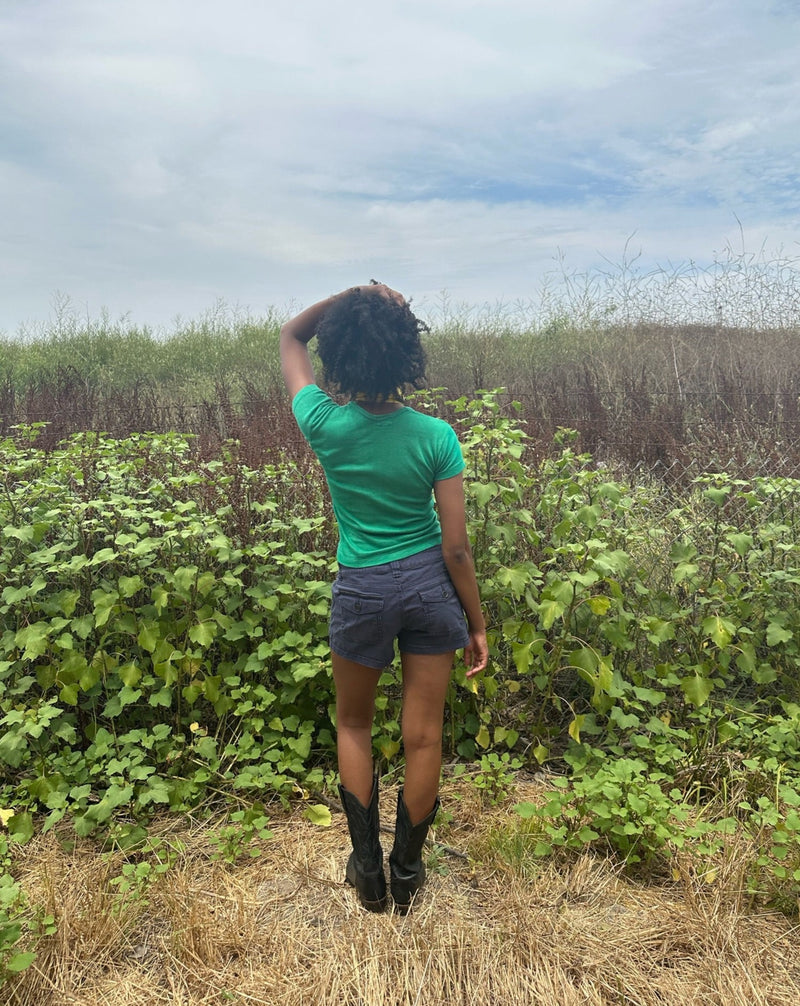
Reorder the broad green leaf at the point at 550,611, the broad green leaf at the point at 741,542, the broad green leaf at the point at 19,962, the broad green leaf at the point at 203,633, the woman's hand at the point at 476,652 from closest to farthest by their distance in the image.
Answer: the broad green leaf at the point at 19,962
the woman's hand at the point at 476,652
the broad green leaf at the point at 550,611
the broad green leaf at the point at 203,633
the broad green leaf at the point at 741,542

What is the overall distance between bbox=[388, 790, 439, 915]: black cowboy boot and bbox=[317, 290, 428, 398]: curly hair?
53.2 inches

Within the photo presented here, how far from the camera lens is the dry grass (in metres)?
2.01

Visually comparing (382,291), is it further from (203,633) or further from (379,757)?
(379,757)

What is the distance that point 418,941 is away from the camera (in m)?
2.13

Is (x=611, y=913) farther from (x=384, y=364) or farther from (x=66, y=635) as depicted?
(x=66, y=635)

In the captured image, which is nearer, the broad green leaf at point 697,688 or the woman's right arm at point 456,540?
the woman's right arm at point 456,540

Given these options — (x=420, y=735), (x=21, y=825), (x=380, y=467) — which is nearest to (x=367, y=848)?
(x=420, y=735)

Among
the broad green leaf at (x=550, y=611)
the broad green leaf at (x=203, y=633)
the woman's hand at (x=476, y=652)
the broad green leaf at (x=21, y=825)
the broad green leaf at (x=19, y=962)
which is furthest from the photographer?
the broad green leaf at (x=203, y=633)

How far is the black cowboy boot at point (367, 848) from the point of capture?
227 centimetres

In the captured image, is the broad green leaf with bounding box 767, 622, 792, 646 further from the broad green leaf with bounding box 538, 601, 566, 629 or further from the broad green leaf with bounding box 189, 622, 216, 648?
the broad green leaf with bounding box 189, 622, 216, 648

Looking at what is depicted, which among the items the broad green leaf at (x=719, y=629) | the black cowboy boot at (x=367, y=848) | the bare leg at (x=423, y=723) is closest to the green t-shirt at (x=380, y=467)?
the bare leg at (x=423, y=723)

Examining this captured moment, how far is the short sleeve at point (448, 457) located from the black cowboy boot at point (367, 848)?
105 centimetres

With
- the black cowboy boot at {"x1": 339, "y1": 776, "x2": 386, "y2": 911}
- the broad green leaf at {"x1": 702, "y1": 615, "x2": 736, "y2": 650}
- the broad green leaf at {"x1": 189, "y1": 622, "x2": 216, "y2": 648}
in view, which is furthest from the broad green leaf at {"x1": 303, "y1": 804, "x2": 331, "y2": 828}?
the broad green leaf at {"x1": 702, "y1": 615, "x2": 736, "y2": 650}

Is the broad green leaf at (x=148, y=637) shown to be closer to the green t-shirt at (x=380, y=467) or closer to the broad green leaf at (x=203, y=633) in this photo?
the broad green leaf at (x=203, y=633)
